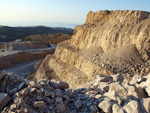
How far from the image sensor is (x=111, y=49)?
12180 millimetres

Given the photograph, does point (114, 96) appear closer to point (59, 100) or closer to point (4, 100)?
point (59, 100)

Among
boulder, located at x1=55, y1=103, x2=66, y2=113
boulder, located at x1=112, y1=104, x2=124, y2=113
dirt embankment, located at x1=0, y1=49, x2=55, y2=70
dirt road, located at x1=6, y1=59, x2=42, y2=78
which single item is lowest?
dirt road, located at x1=6, y1=59, x2=42, y2=78

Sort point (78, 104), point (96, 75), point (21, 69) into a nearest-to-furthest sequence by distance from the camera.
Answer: point (78, 104) < point (96, 75) < point (21, 69)

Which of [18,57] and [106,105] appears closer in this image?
[106,105]

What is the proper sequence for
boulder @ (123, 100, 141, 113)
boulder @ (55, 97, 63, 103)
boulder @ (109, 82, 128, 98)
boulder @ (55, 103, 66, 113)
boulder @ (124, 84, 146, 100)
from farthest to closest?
1. boulder @ (109, 82, 128, 98)
2. boulder @ (124, 84, 146, 100)
3. boulder @ (55, 97, 63, 103)
4. boulder @ (55, 103, 66, 113)
5. boulder @ (123, 100, 141, 113)

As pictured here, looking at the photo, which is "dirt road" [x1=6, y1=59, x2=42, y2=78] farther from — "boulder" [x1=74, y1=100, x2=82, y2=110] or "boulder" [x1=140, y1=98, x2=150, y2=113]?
"boulder" [x1=140, y1=98, x2=150, y2=113]

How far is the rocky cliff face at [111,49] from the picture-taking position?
10.2 meters

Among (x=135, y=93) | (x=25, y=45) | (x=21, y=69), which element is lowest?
(x=21, y=69)

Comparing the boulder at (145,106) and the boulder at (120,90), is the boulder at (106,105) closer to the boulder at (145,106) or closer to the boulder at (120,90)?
the boulder at (120,90)

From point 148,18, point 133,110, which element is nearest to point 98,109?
point 133,110

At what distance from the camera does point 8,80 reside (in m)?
4.58

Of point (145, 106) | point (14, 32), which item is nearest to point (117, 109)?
point (145, 106)

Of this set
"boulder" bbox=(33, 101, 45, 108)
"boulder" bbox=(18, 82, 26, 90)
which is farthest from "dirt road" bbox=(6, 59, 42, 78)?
"boulder" bbox=(33, 101, 45, 108)

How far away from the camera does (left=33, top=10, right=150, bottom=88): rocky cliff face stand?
10.2 meters
